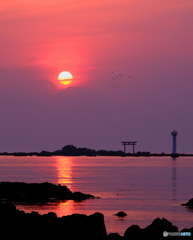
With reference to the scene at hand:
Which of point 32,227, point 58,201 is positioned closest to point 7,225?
point 32,227

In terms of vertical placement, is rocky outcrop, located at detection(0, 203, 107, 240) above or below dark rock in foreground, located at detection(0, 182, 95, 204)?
below

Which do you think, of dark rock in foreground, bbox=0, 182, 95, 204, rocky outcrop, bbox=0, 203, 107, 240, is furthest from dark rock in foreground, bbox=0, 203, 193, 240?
dark rock in foreground, bbox=0, 182, 95, 204

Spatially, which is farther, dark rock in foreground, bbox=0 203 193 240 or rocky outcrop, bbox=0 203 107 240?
rocky outcrop, bbox=0 203 107 240

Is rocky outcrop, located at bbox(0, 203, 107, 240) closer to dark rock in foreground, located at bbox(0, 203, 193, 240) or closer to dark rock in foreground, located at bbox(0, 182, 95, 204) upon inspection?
dark rock in foreground, located at bbox(0, 203, 193, 240)

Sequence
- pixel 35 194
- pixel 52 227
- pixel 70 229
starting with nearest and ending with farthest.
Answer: pixel 70 229, pixel 52 227, pixel 35 194

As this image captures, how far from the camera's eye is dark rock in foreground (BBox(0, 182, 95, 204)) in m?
65.0

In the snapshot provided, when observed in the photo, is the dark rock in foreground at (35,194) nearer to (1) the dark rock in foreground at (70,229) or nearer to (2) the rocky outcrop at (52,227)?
(2) the rocky outcrop at (52,227)

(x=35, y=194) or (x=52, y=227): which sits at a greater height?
(x=35, y=194)

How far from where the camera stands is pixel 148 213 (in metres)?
55.6

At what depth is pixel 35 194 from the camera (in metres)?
66.2

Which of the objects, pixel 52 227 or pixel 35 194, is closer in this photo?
pixel 52 227

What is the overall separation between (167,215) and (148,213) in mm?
1636

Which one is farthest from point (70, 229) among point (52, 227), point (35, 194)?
point (35, 194)

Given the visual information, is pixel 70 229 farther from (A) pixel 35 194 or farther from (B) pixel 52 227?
(A) pixel 35 194
